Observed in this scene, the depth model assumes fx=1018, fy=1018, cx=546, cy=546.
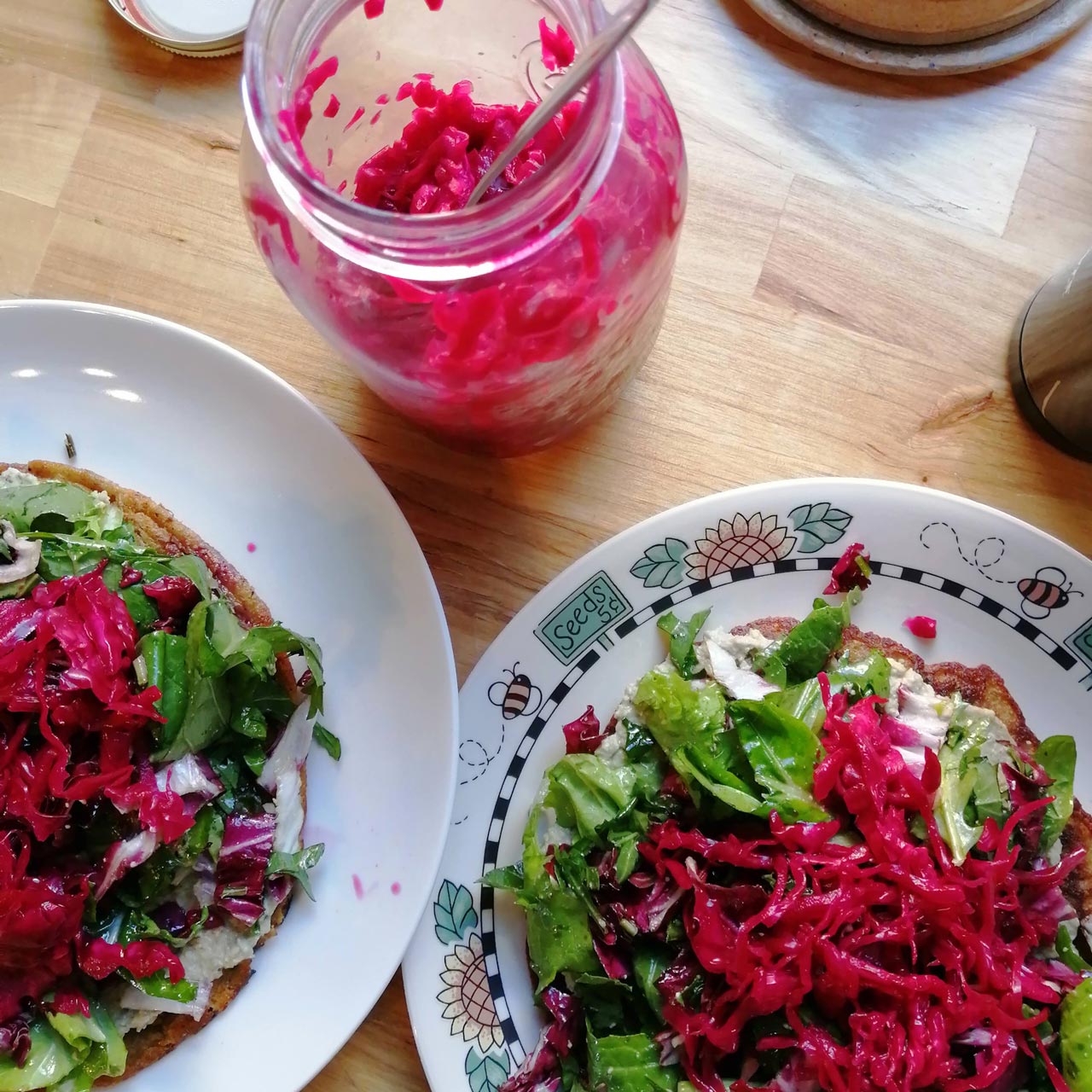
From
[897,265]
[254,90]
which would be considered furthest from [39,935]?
[897,265]

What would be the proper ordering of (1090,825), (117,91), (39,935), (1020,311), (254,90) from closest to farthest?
1. (254,90)
2. (39,935)
3. (1090,825)
4. (1020,311)
5. (117,91)

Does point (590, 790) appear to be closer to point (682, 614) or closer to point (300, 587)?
point (682, 614)

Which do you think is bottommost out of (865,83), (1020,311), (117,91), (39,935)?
(39,935)

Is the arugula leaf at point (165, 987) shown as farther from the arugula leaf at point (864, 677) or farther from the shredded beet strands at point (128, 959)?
the arugula leaf at point (864, 677)

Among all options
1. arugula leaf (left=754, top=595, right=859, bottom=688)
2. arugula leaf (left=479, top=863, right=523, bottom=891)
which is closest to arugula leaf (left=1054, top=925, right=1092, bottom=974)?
arugula leaf (left=754, top=595, right=859, bottom=688)

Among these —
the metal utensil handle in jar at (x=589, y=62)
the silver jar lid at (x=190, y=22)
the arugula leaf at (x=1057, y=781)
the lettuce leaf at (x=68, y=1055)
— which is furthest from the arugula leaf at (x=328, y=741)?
the silver jar lid at (x=190, y=22)

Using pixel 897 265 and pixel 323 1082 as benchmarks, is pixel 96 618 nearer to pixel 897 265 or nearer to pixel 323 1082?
pixel 323 1082

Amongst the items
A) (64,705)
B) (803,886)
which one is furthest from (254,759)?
(803,886)
